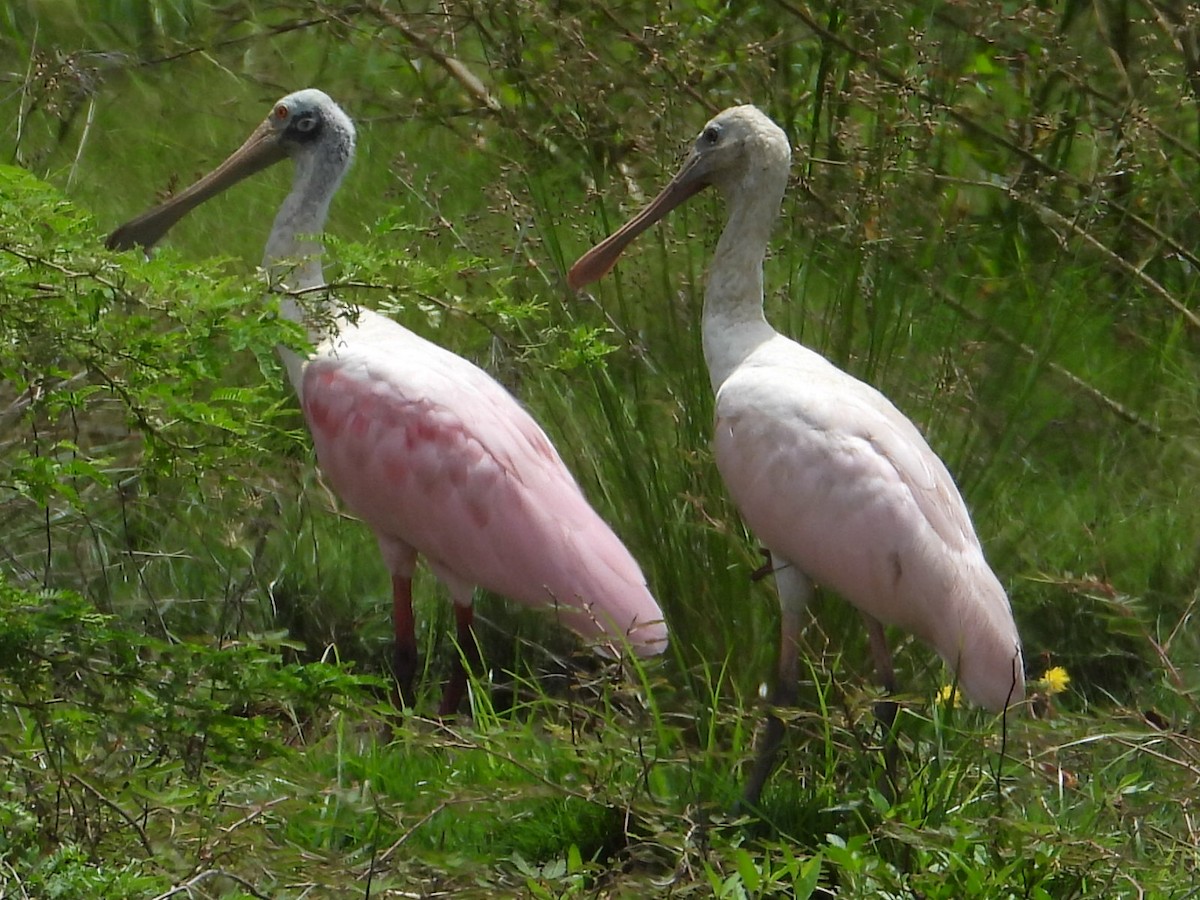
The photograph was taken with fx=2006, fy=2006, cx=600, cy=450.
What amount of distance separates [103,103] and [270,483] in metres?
4.27

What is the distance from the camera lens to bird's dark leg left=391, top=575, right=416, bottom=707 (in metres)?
5.46

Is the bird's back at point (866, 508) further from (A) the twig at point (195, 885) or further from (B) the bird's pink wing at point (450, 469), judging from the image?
(A) the twig at point (195, 885)

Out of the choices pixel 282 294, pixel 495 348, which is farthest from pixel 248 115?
pixel 282 294

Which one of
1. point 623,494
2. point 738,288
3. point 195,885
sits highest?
point 738,288

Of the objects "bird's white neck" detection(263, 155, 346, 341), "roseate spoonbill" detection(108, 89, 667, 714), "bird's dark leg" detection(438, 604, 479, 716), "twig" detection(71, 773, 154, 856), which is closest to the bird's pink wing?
"roseate spoonbill" detection(108, 89, 667, 714)

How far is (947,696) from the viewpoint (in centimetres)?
484

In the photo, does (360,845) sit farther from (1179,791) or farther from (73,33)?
(73,33)

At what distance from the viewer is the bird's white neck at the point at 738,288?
16.2 ft

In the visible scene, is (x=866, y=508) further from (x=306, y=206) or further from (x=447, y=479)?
(x=306, y=206)

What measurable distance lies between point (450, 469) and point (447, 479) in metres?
0.03

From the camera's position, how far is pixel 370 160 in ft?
27.7

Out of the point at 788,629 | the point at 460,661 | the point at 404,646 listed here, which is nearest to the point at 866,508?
the point at 788,629

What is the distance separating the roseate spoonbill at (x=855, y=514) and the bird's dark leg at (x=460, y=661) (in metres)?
0.96

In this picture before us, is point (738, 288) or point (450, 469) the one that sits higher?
point (738, 288)
